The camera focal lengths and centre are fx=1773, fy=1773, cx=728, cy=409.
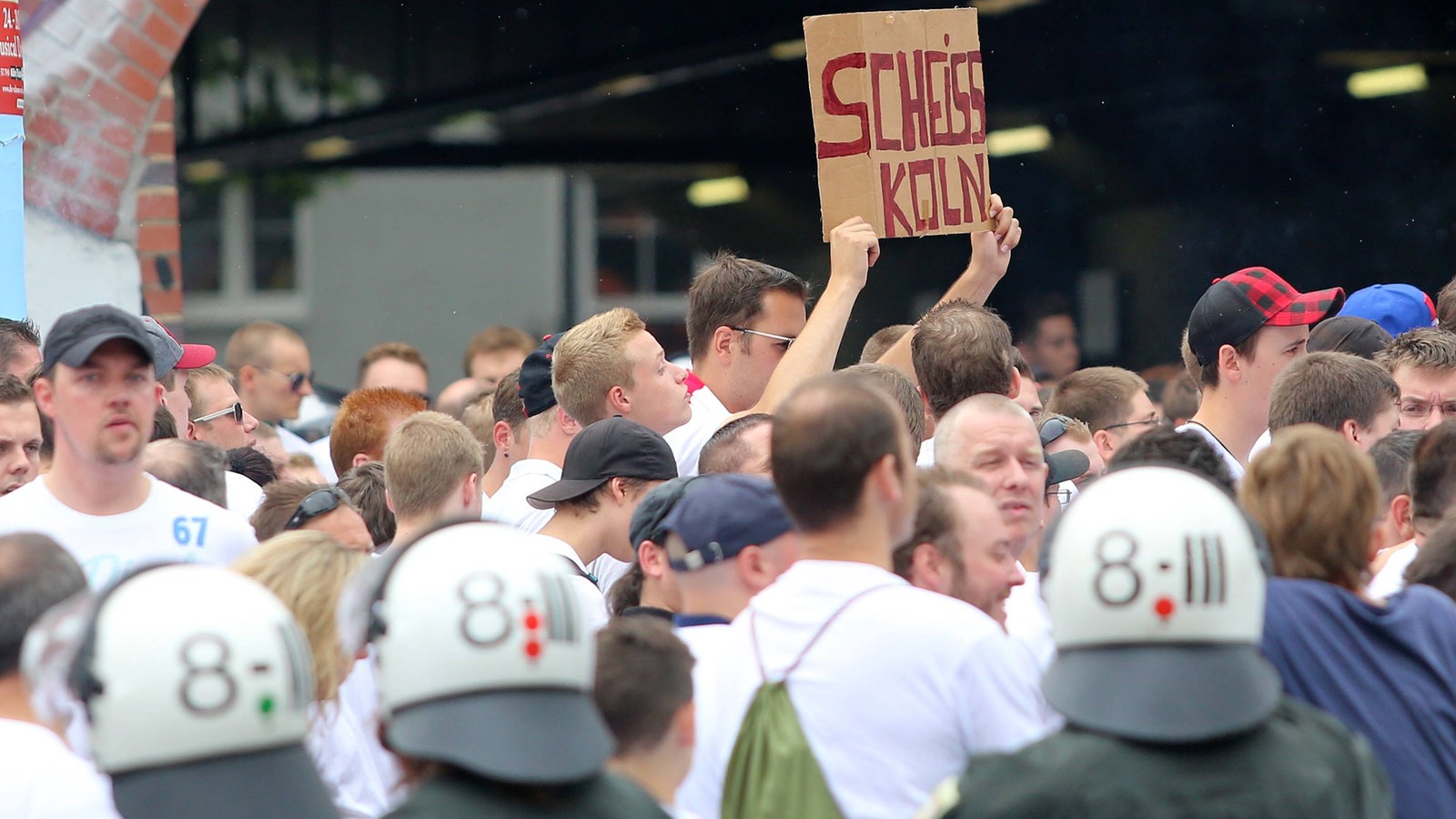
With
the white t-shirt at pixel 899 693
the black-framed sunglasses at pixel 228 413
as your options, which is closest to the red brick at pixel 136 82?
the black-framed sunglasses at pixel 228 413

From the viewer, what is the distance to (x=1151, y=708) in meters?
2.08

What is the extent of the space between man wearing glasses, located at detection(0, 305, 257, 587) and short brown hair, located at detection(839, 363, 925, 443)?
169cm

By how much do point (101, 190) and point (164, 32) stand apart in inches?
30.1

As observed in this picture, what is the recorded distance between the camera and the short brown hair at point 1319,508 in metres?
2.81

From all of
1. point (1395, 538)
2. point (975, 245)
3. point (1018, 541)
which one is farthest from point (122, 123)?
point (1395, 538)

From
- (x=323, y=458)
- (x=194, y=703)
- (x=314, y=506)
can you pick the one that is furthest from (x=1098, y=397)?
(x=194, y=703)

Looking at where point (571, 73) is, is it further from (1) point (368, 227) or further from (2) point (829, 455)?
(2) point (829, 455)

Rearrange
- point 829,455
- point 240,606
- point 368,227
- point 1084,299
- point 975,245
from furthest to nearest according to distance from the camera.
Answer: point 1084,299 → point 368,227 → point 975,245 → point 829,455 → point 240,606

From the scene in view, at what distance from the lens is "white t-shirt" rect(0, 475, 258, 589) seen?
3832 millimetres

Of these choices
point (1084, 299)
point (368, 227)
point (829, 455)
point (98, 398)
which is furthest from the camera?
point (1084, 299)

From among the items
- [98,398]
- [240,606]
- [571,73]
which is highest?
[571,73]

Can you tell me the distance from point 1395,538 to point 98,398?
3.11 m

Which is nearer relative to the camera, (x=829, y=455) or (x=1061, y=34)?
(x=829, y=455)

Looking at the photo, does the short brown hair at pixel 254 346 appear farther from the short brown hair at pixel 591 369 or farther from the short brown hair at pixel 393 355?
the short brown hair at pixel 591 369
